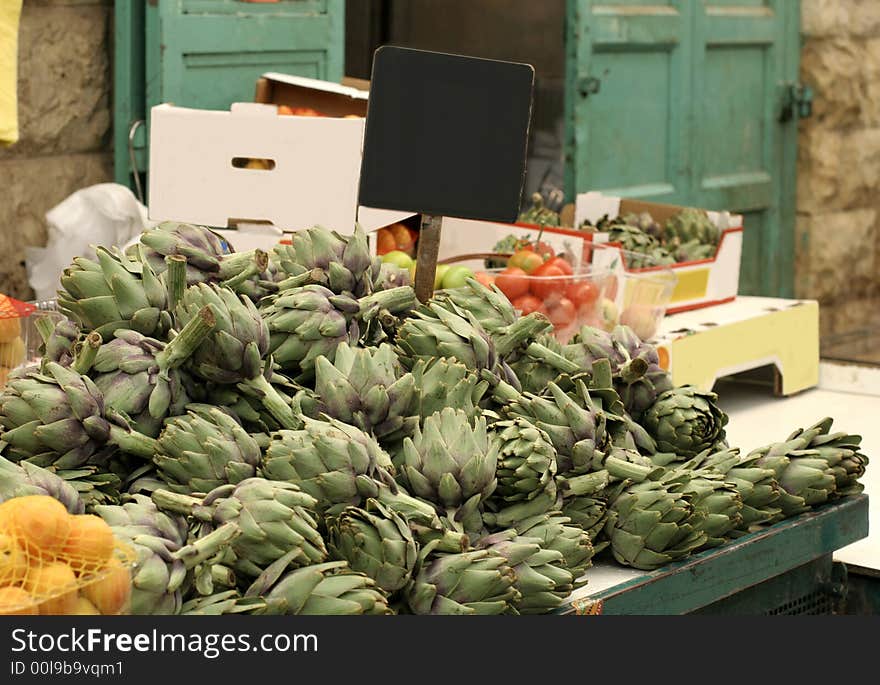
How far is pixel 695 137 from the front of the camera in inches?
181

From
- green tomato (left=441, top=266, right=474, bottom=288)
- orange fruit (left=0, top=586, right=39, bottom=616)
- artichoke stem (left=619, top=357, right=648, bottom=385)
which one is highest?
green tomato (left=441, top=266, right=474, bottom=288)

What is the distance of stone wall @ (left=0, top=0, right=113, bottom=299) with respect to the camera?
3170 mm

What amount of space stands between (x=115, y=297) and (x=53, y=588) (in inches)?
17.1

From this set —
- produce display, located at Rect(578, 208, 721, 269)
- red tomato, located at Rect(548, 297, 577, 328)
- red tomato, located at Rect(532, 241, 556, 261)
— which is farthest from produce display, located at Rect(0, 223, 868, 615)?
produce display, located at Rect(578, 208, 721, 269)

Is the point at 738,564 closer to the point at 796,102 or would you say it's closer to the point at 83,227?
the point at 83,227

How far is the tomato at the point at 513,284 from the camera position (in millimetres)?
2504

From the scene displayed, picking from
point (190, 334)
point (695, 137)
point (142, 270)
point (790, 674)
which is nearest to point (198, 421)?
point (190, 334)

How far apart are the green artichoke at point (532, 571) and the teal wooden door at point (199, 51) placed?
215 cm

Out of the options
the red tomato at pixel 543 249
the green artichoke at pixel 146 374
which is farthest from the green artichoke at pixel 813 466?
the red tomato at pixel 543 249

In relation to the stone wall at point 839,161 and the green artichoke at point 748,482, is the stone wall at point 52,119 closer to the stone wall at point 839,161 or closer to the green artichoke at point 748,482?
the green artichoke at point 748,482

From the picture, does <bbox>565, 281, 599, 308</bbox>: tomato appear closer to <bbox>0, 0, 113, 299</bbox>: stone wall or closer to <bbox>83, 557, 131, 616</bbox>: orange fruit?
<bbox>0, 0, 113, 299</bbox>: stone wall

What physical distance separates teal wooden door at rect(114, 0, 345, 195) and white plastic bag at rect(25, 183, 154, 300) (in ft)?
0.73

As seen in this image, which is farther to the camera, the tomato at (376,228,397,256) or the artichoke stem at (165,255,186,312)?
the tomato at (376,228,397,256)

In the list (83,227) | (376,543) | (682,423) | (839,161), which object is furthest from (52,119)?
(839,161)
